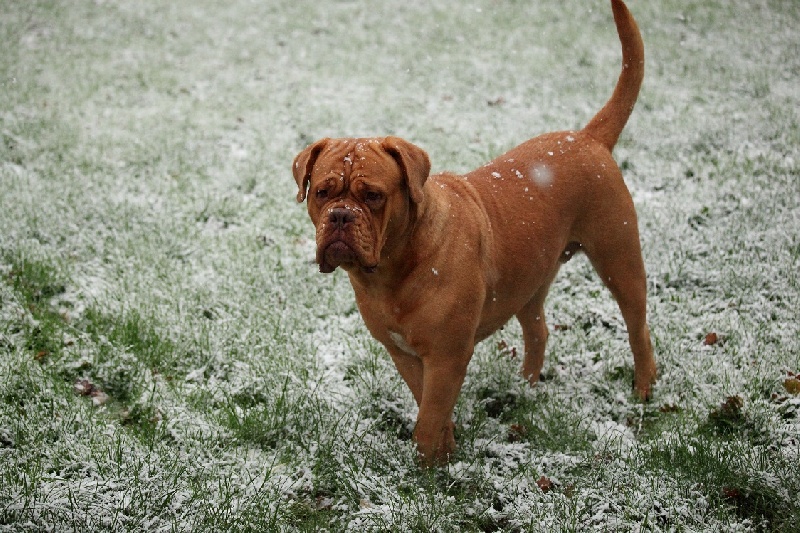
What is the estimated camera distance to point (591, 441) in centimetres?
395

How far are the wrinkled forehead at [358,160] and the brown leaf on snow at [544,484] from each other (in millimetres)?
1690

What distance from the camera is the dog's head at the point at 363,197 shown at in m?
3.15

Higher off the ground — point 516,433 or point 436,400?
point 436,400

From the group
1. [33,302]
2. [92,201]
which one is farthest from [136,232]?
[33,302]

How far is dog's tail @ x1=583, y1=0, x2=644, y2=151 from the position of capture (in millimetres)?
4207

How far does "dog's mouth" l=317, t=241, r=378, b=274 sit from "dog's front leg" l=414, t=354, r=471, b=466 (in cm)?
60

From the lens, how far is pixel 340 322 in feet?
16.7

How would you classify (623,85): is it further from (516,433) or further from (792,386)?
(516,433)

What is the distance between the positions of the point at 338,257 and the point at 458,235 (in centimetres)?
67

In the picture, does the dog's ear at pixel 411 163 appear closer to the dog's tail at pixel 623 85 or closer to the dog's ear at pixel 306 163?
the dog's ear at pixel 306 163

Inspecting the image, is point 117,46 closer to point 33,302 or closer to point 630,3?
point 33,302

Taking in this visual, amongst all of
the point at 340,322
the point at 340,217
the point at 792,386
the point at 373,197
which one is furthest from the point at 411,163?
the point at 792,386

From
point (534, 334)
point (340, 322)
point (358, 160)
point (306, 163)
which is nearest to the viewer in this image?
point (358, 160)

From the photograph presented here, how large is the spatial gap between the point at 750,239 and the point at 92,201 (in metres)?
5.64
